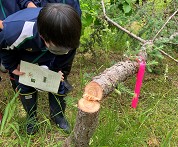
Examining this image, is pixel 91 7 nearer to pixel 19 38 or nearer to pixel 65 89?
pixel 65 89

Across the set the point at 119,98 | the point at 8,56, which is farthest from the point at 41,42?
the point at 119,98

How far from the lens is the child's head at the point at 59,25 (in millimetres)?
1445

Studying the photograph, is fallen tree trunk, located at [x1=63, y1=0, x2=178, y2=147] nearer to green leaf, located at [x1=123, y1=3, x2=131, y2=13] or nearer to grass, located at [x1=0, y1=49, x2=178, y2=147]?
grass, located at [x1=0, y1=49, x2=178, y2=147]

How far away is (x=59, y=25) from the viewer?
145 cm

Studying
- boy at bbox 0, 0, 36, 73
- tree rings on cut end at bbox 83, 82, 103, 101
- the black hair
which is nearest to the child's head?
the black hair

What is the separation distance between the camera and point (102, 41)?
9.68 feet

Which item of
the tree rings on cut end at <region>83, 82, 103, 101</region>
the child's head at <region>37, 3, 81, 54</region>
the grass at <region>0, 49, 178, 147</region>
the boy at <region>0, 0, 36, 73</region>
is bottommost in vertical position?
the grass at <region>0, 49, 178, 147</region>

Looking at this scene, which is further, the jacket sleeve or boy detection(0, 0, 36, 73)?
boy detection(0, 0, 36, 73)

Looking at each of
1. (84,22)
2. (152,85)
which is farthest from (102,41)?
(152,85)

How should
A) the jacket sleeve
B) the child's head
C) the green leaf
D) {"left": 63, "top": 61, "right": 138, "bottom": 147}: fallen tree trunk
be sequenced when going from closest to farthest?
1. the child's head
2. {"left": 63, "top": 61, "right": 138, "bottom": 147}: fallen tree trunk
3. the jacket sleeve
4. the green leaf

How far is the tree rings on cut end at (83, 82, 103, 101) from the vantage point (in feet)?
5.25

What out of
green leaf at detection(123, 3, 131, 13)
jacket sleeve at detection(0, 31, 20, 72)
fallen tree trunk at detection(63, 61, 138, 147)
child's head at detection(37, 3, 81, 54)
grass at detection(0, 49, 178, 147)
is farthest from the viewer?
green leaf at detection(123, 3, 131, 13)

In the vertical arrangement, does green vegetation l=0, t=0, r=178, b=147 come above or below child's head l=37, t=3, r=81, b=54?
below

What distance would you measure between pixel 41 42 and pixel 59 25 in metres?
0.30
